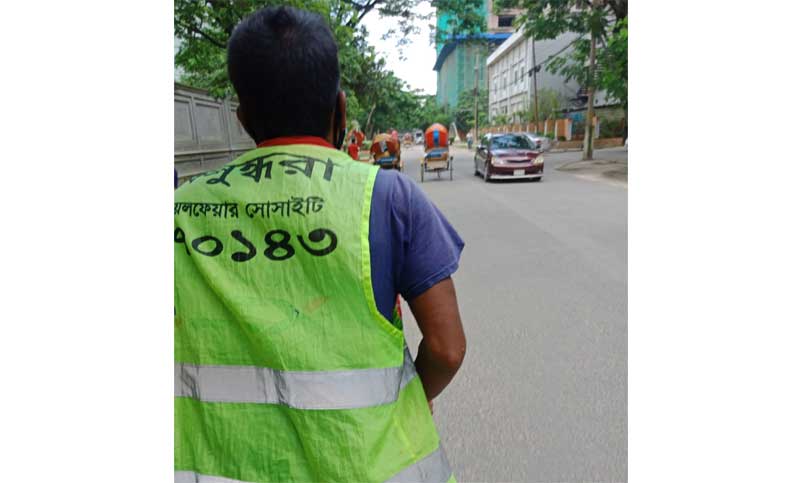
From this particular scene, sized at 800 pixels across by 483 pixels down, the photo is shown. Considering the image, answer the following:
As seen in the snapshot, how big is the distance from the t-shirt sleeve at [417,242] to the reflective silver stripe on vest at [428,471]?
287 millimetres

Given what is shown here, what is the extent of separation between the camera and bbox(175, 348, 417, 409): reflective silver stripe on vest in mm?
952

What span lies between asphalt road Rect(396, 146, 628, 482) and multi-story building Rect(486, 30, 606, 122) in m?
28.1

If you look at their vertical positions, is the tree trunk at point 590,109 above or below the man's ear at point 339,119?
above

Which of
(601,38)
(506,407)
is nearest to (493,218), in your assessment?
(506,407)

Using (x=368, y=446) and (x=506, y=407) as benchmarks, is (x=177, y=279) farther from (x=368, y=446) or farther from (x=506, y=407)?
(x=506, y=407)

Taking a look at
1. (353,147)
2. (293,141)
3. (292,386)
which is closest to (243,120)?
(293,141)

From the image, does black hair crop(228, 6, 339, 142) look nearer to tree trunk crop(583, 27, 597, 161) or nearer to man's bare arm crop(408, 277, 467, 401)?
man's bare arm crop(408, 277, 467, 401)

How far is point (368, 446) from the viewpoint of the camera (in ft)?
3.12

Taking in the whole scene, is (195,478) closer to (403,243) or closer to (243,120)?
(403,243)

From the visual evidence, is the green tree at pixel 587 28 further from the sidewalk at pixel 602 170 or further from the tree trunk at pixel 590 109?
the sidewalk at pixel 602 170

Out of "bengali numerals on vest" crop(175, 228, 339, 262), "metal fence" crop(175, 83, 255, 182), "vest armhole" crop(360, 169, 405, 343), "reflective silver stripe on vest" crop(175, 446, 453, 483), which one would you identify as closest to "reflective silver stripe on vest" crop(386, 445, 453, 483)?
"reflective silver stripe on vest" crop(175, 446, 453, 483)

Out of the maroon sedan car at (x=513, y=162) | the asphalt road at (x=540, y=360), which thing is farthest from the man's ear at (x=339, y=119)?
the maroon sedan car at (x=513, y=162)

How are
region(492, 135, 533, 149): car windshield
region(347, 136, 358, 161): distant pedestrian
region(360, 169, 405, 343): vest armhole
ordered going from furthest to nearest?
region(492, 135, 533, 149): car windshield
region(347, 136, 358, 161): distant pedestrian
region(360, 169, 405, 343): vest armhole

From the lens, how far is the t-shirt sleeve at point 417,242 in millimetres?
971
